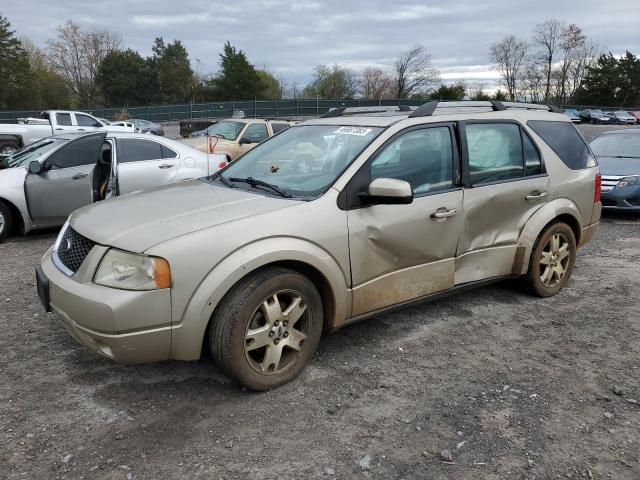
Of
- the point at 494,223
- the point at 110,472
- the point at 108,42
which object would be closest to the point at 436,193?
the point at 494,223

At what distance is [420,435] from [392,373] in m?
0.69

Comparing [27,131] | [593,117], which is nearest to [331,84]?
[593,117]

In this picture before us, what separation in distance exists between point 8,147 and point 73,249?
48.0 ft

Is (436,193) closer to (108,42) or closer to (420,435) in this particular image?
(420,435)

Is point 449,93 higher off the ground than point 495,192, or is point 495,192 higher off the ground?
point 449,93

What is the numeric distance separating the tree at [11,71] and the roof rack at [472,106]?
56060mm

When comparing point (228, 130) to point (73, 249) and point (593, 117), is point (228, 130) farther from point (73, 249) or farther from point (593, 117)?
point (593, 117)

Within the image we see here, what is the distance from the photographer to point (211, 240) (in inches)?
116

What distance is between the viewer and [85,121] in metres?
20.0

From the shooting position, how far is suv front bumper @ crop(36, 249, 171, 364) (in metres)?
2.78

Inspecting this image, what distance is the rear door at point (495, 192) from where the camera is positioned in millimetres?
4145

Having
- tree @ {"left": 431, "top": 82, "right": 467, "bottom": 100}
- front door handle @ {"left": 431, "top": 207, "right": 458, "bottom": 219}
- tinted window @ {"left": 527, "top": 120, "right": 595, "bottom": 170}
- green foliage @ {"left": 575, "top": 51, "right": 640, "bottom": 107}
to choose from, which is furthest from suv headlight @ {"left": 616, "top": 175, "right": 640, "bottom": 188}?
green foliage @ {"left": 575, "top": 51, "right": 640, "bottom": 107}

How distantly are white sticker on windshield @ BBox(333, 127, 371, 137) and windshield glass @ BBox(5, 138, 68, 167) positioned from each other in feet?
16.2

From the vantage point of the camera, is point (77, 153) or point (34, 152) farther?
point (34, 152)
